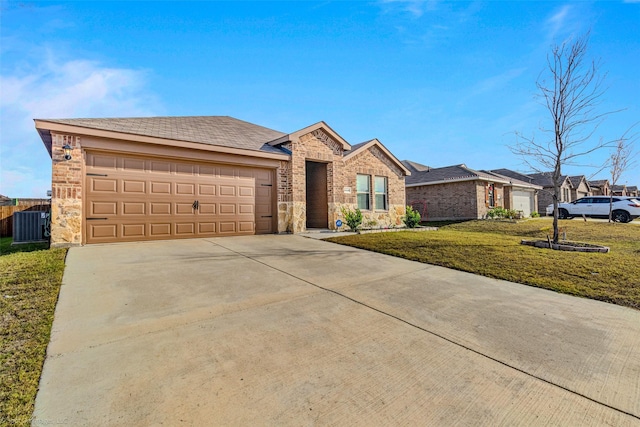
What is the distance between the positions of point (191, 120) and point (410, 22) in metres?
9.03

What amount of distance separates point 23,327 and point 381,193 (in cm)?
1252

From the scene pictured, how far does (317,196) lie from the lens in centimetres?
1243

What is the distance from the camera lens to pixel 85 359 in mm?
2318

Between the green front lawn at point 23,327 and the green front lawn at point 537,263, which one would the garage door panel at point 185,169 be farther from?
the green front lawn at point 537,263

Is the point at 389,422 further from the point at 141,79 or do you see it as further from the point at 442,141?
the point at 442,141

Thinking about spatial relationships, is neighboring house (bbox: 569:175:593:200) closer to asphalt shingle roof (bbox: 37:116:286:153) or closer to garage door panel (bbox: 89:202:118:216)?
asphalt shingle roof (bbox: 37:116:286:153)

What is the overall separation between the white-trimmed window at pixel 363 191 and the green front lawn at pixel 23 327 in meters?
10.2

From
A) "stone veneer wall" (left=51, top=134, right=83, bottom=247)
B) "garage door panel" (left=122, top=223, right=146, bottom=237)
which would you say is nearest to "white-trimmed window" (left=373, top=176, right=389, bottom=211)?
"garage door panel" (left=122, top=223, right=146, bottom=237)

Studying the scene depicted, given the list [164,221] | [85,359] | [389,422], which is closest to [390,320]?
[389,422]

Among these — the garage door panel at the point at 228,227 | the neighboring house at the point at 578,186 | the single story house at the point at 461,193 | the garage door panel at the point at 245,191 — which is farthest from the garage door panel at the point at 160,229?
the neighboring house at the point at 578,186

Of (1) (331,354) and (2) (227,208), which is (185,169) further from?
(1) (331,354)

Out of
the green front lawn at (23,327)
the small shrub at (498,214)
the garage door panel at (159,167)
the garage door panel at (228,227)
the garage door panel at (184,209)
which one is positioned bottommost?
the green front lawn at (23,327)

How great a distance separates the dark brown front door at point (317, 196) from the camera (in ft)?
39.0

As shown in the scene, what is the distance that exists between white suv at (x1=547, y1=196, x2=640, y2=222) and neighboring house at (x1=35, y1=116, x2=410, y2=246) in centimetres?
1639
